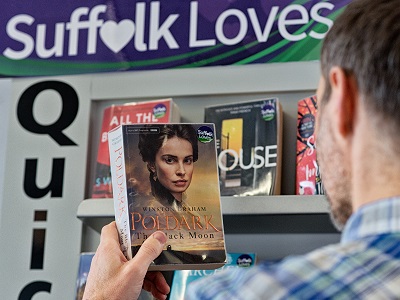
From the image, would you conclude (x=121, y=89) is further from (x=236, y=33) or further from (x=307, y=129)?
(x=307, y=129)

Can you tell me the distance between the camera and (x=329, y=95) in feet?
3.46

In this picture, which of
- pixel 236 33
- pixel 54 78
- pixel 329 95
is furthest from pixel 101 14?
pixel 329 95

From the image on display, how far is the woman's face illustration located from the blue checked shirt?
99 centimetres

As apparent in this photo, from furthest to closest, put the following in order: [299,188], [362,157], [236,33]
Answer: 1. [236,33]
2. [299,188]
3. [362,157]

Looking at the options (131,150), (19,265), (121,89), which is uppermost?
(121,89)

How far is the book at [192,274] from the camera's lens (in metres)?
2.26

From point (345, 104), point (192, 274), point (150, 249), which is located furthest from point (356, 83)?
point (192, 274)

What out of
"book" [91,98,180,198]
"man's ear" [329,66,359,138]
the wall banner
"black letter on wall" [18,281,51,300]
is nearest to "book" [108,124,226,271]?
"book" [91,98,180,198]

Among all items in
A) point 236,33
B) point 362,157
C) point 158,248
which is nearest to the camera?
point 362,157

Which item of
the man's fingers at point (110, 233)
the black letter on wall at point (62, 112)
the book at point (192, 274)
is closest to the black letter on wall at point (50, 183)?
the black letter on wall at point (62, 112)

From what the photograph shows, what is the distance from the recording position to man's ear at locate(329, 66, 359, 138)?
3.26ft

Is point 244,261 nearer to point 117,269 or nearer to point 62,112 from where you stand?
point 117,269

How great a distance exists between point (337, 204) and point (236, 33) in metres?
1.56

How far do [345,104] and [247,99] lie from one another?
1.51 m
